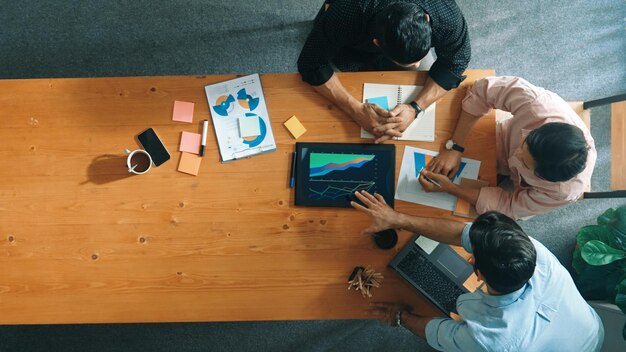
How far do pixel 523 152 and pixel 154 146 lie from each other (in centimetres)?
121

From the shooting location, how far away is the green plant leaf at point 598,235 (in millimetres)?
1661

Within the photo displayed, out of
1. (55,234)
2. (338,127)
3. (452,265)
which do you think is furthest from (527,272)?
(55,234)

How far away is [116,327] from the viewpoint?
6.76ft

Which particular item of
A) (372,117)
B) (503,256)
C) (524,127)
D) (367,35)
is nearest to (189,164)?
(372,117)

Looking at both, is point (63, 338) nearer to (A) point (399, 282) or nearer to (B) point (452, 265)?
(A) point (399, 282)

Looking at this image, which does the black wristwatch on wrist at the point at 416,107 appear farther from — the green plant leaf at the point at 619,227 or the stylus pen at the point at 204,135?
the green plant leaf at the point at 619,227

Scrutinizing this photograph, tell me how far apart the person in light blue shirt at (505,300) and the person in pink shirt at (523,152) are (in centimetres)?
16

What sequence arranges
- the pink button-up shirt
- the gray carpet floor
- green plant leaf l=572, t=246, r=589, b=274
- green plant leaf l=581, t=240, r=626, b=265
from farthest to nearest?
the gray carpet floor
green plant leaf l=572, t=246, r=589, b=274
green plant leaf l=581, t=240, r=626, b=265
the pink button-up shirt

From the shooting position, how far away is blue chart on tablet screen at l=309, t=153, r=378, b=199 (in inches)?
55.5

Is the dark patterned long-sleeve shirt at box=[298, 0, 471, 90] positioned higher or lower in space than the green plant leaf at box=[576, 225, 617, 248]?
higher

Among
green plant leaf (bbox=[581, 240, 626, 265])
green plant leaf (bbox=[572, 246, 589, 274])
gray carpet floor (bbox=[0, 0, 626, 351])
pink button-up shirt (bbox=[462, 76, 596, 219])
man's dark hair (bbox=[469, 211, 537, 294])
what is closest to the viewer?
man's dark hair (bbox=[469, 211, 537, 294])

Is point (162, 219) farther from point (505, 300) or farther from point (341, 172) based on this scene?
point (505, 300)

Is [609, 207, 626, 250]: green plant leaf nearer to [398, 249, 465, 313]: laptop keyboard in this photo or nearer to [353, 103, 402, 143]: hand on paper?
[398, 249, 465, 313]: laptop keyboard

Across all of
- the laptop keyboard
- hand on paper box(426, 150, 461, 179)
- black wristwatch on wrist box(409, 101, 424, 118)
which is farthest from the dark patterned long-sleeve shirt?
the laptop keyboard
